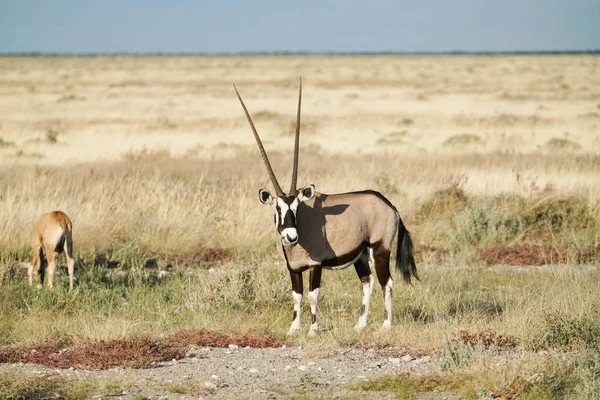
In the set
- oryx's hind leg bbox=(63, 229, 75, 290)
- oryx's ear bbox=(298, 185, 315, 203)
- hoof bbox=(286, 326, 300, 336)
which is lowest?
hoof bbox=(286, 326, 300, 336)

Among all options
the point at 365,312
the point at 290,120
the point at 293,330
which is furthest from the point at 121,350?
the point at 290,120

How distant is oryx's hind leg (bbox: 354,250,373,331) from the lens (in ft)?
30.5

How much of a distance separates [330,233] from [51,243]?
4033 millimetres

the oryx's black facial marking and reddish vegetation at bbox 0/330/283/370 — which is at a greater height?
the oryx's black facial marking

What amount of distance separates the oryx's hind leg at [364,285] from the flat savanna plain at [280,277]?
125mm

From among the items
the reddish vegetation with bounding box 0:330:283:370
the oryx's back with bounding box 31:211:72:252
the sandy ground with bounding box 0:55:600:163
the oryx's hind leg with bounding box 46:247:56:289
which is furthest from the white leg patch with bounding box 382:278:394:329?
the sandy ground with bounding box 0:55:600:163

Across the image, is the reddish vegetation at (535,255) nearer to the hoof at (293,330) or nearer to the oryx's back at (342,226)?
the oryx's back at (342,226)

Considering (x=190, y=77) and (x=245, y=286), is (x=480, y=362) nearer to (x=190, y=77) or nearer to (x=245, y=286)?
(x=245, y=286)

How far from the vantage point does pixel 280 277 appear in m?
11.1

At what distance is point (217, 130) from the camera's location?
34.9 metres

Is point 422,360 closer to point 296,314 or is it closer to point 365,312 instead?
point 365,312

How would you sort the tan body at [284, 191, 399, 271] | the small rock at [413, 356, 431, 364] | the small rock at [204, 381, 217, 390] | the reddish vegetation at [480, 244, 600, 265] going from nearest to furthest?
the small rock at [204, 381, 217, 390]
the small rock at [413, 356, 431, 364]
the tan body at [284, 191, 399, 271]
the reddish vegetation at [480, 244, 600, 265]

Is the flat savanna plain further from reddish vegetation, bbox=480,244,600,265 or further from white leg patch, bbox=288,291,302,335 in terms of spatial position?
white leg patch, bbox=288,291,302,335

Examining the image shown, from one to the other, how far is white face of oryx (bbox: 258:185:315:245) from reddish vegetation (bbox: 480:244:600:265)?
563 centimetres
